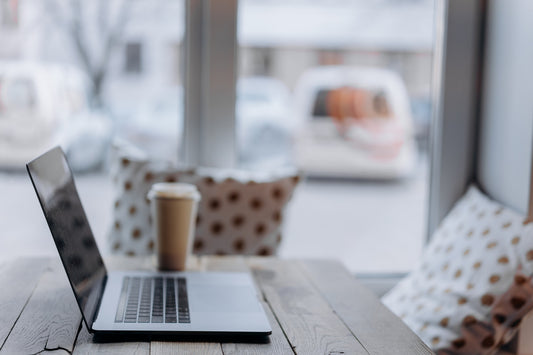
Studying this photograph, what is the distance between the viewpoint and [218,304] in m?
1.13

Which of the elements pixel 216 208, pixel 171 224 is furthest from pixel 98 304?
pixel 216 208

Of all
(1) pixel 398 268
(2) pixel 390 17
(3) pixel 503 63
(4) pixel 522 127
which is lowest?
(1) pixel 398 268

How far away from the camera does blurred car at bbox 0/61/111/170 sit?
212 cm

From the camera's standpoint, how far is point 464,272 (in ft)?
5.62

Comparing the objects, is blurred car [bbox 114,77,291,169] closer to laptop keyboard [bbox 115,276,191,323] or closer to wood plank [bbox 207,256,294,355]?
laptop keyboard [bbox 115,276,191,323]

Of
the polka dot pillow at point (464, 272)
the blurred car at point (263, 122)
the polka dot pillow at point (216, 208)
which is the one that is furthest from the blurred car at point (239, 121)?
the polka dot pillow at point (464, 272)

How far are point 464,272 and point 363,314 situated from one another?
26.1 inches

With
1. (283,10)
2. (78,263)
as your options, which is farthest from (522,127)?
(78,263)

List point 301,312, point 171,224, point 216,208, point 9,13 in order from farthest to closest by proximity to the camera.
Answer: point 9,13, point 216,208, point 171,224, point 301,312

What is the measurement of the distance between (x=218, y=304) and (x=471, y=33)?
58.2 inches

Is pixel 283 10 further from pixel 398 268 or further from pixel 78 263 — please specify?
pixel 78 263

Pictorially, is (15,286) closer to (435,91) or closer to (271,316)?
(271,316)

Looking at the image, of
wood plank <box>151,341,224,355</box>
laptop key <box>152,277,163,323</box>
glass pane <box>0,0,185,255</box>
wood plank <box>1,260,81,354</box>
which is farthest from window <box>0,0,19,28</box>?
wood plank <box>151,341,224,355</box>

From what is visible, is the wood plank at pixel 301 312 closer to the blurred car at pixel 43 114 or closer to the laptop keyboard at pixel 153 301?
the laptop keyboard at pixel 153 301
